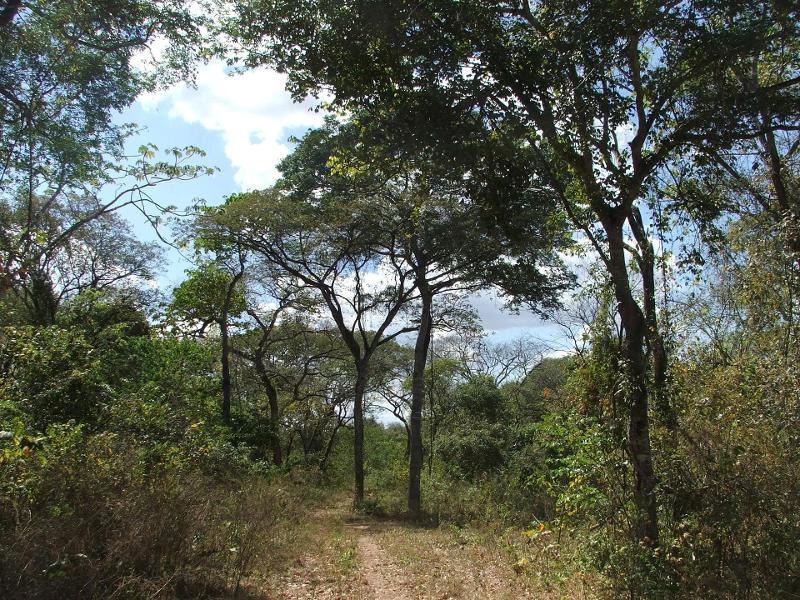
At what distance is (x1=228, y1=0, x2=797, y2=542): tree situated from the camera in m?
5.66

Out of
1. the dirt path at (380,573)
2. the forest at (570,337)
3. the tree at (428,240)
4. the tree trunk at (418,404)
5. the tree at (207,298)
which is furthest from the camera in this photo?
the tree at (207,298)

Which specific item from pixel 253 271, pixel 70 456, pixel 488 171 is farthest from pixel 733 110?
pixel 253 271

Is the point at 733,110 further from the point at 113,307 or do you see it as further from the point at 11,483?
the point at 113,307

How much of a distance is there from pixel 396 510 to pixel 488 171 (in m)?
12.9

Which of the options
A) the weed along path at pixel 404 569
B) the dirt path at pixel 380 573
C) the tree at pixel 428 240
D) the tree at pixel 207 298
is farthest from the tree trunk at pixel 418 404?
the tree at pixel 207 298

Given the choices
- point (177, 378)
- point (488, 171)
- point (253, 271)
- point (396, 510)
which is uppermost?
point (253, 271)

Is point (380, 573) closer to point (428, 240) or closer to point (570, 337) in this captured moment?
point (570, 337)

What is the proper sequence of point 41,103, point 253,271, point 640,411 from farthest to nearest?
point 253,271 → point 41,103 → point 640,411

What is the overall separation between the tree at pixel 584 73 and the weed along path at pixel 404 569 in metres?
2.89

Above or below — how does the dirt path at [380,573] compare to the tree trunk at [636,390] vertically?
below

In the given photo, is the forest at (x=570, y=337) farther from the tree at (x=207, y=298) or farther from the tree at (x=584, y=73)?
the tree at (x=207, y=298)

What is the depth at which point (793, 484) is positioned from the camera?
16.3ft

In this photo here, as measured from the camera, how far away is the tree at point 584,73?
5.66 meters

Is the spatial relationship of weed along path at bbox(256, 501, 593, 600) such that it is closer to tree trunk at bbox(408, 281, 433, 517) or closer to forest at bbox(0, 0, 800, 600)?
forest at bbox(0, 0, 800, 600)
